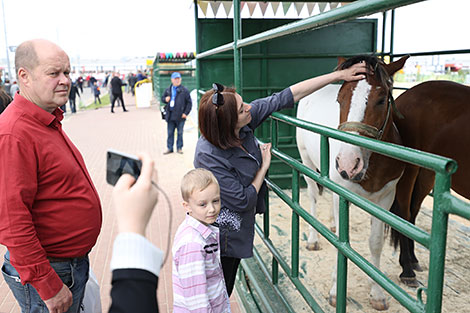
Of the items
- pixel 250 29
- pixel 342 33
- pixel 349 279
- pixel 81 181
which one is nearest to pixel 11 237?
pixel 81 181

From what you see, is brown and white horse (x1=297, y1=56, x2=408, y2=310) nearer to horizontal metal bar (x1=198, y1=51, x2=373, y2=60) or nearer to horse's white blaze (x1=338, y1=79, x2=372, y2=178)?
horse's white blaze (x1=338, y1=79, x2=372, y2=178)

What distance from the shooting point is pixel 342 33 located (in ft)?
21.2

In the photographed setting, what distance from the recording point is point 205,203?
196cm

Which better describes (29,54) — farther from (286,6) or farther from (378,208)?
(286,6)

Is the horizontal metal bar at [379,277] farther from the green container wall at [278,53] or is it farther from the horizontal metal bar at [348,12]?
the green container wall at [278,53]

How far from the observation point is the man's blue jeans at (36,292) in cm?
203

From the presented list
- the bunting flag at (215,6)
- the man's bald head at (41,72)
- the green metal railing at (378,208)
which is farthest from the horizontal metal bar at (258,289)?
the bunting flag at (215,6)

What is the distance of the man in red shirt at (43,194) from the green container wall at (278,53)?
14.6ft

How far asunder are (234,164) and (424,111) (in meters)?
2.12

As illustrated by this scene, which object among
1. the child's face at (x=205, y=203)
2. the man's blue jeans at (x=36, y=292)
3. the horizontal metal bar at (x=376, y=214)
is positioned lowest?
the man's blue jeans at (x=36, y=292)

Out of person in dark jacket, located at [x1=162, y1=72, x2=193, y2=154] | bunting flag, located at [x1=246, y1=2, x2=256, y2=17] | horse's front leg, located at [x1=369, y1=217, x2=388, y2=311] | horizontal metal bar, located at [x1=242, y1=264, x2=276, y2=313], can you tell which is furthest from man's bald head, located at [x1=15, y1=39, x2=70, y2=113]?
person in dark jacket, located at [x1=162, y1=72, x2=193, y2=154]

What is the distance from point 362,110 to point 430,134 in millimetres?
1318

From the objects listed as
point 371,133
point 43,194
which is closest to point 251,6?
point 371,133

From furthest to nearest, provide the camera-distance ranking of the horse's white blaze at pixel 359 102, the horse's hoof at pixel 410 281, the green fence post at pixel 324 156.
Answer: the horse's hoof at pixel 410 281 → the horse's white blaze at pixel 359 102 → the green fence post at pixel 324 156
